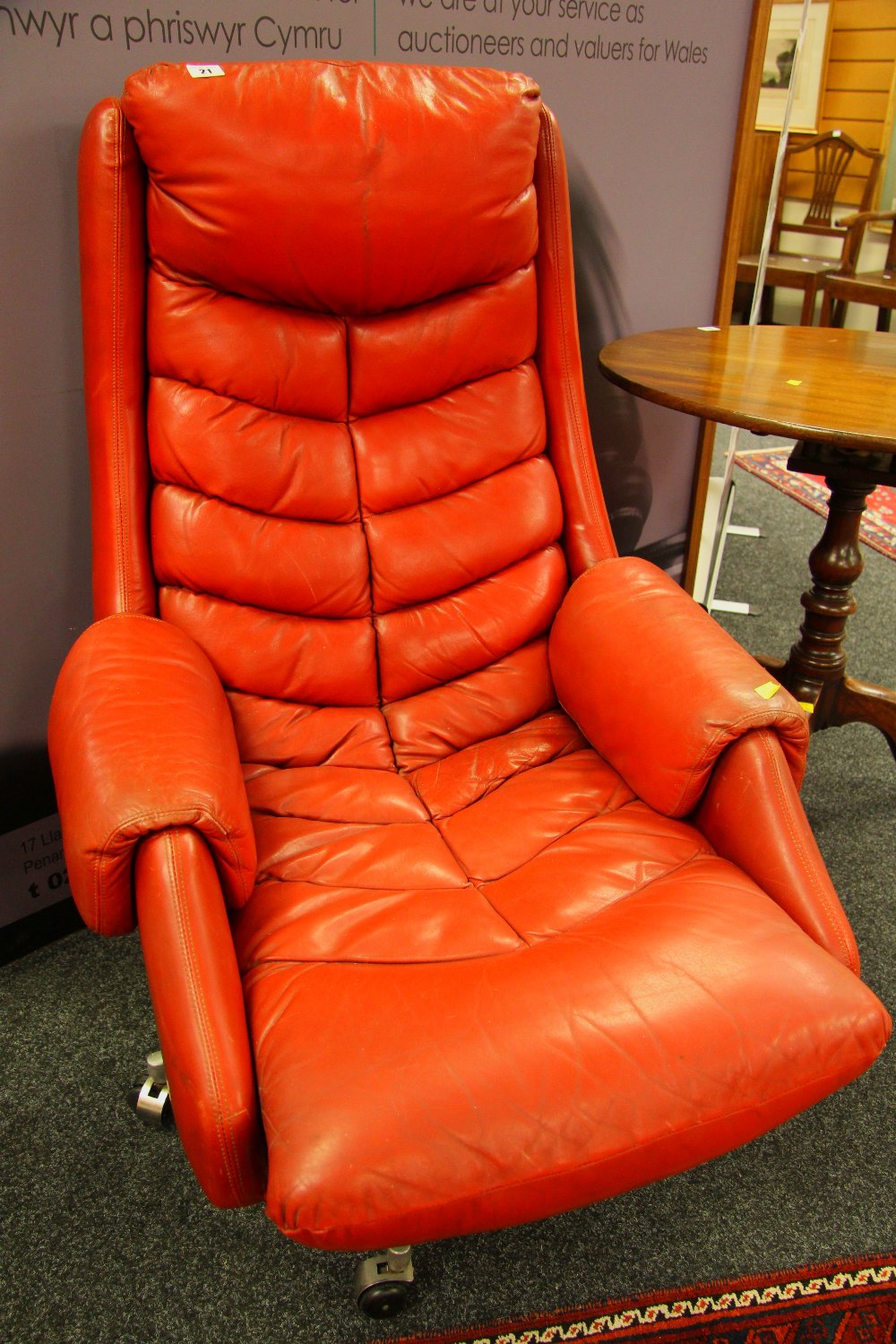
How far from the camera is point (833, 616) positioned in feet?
6.14

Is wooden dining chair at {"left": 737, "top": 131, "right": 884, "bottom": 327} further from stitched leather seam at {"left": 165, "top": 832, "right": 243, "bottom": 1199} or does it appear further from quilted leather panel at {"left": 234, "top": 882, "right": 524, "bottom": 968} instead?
stitched leather seam at {"left": 165, "top": 832, "right": 243, "bottom": 1199}

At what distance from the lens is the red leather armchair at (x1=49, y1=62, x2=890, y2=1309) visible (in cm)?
85

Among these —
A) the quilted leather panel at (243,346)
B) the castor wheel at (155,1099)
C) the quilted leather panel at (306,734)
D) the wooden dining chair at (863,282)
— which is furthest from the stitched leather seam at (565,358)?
the wooden dining chair at (863,282)

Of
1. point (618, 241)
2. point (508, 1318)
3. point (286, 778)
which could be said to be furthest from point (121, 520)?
point (618, 241)

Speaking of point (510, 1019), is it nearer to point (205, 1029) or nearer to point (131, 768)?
point (205, 1029)

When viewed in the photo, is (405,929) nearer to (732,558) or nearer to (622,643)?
(622,643)

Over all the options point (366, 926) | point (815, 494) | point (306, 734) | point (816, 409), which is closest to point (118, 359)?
point (306, 734)

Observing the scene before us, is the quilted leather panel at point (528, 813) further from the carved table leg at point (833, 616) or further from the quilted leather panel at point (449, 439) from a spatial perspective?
the carved table leg at point (833, 616)

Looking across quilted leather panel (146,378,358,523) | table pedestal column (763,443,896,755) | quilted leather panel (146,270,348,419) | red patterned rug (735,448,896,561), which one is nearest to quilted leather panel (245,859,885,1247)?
quilted leather panel (146,378,358,523)

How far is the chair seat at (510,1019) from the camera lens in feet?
2.66

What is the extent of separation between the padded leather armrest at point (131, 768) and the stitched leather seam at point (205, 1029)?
4 centimetres

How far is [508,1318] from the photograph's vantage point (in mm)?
1081

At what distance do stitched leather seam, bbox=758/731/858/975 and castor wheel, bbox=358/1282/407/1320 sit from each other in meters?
0.60

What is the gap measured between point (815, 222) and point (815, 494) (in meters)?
1.83
